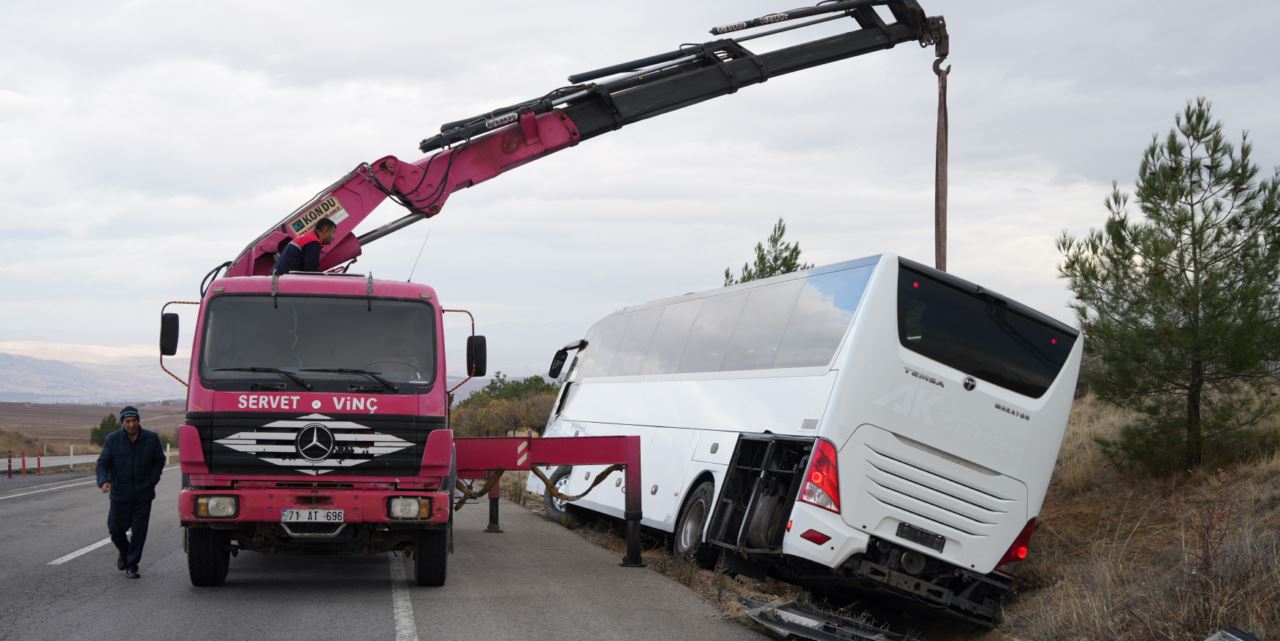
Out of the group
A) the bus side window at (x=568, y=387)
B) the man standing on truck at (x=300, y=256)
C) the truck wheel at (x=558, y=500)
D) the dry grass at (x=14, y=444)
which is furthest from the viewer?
the dry grass at (x=14, y=444)

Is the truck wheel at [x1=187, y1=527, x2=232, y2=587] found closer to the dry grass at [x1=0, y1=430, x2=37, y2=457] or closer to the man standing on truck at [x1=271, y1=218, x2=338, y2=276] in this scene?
the man standing on truck at [x1=271, y1=218, x2=338, y2=276]

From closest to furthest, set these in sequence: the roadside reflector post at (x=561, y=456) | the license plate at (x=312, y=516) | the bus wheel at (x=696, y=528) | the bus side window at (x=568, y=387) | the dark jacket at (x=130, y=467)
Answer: the license plate at (x=312, y=516) < the dark jacket at (x=130, y=467) < the bus wheel at (x=696, y=528) < the roadside reflector post at (x=561, y=456) < the bus side window at (x=568, y=387)

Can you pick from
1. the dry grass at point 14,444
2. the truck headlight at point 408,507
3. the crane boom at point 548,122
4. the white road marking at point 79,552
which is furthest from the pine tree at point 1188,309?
the dry grass at point 14,444

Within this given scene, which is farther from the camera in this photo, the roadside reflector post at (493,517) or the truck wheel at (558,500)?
the truck wheel at (558,500)

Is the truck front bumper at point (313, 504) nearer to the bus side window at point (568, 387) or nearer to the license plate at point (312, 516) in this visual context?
the license plate at point (312, 516)

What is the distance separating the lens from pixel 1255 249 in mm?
12836

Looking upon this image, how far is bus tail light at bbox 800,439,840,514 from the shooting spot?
10141mm

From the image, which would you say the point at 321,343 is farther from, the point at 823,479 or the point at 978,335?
the point at 978,335

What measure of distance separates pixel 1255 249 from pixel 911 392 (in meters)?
4.96

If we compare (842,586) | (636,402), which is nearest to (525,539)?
(636,402)

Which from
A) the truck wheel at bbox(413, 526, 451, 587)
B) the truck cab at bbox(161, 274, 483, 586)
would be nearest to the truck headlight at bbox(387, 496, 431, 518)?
the truck cab at bbox(161, 274, 483, 586)

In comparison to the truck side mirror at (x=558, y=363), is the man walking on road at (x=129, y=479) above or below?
below

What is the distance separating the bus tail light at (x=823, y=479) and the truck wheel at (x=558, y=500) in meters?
8.48

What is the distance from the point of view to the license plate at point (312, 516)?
10172mm
